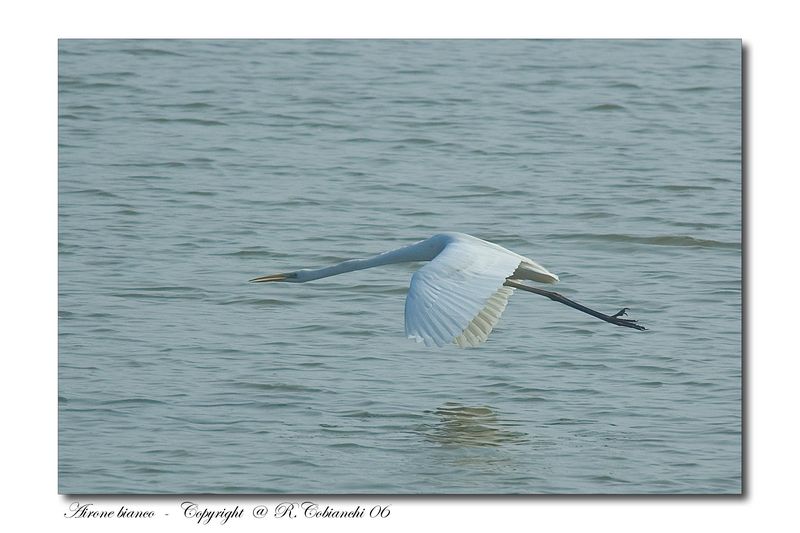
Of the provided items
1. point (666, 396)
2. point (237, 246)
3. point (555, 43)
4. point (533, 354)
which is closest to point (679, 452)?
point (666, 396)

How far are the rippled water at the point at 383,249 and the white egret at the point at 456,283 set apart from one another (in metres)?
0.21

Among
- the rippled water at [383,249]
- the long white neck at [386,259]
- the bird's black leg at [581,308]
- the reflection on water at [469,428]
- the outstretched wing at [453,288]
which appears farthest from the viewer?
the bird's black leg at [581,308]

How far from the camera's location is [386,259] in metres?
5.23

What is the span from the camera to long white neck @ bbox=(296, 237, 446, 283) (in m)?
5.15

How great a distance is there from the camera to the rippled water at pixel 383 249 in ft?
15.5

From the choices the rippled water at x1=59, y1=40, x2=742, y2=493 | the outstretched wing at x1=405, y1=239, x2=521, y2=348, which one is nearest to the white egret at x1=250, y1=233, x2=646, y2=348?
the outstretched wing at x1=405, y1=239, x2=521, y2=348

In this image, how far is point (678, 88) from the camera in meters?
5.93

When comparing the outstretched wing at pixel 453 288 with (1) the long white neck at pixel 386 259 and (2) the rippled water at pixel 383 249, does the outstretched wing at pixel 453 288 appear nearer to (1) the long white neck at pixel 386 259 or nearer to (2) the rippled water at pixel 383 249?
(1) the long white neck at pixel 386 259

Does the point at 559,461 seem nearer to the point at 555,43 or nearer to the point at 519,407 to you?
the point at 519,407

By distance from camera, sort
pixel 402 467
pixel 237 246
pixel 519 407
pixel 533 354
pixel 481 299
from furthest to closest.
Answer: pixel 237 246 < pixel 533 354 < pixel 519 407 < pixel 402 467 < pixel 481 299

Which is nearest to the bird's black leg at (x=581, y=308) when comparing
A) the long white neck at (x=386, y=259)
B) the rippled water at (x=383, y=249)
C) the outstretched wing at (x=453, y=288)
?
the rippled water at (x=383, y=249)

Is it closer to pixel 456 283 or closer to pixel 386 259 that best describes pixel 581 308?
pixel 386 259

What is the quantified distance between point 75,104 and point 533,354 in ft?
5.72

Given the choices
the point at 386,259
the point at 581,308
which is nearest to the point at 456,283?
the point at 386,259
